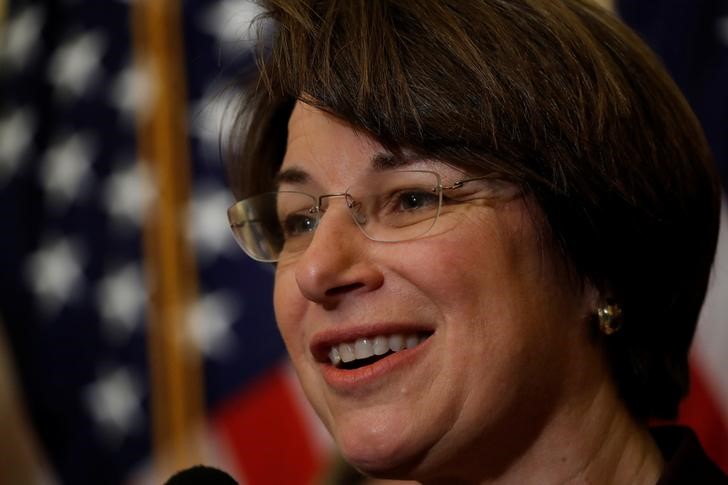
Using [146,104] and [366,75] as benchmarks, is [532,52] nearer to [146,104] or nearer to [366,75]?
[366,75]

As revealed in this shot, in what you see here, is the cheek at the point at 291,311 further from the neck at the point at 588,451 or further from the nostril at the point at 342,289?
the neck at the point at 588,451

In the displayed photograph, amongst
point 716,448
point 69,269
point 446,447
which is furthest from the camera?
point 69,269

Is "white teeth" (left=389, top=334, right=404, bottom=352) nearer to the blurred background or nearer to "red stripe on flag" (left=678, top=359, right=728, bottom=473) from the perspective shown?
"red stripe on flag" (left=678, top=359, right=728, bottom=473)

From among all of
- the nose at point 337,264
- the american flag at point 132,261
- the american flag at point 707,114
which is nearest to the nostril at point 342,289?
the nose at point 337,264

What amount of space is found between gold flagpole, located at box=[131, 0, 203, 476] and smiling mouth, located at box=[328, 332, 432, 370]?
1.50m

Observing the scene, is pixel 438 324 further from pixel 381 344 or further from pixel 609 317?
pixel 609 317

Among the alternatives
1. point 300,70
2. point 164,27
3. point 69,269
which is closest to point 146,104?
point 164,27

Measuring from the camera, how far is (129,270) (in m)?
2.66

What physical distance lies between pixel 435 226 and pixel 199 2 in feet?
5.94

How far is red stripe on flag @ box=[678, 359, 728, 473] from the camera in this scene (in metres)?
1.70

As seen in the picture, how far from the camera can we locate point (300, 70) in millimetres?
1061

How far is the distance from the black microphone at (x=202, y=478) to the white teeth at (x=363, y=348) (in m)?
0.20

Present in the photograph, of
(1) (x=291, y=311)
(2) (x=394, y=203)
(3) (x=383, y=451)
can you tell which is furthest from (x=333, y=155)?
(3) (x=383, y=451)

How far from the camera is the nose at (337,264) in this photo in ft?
3.19
